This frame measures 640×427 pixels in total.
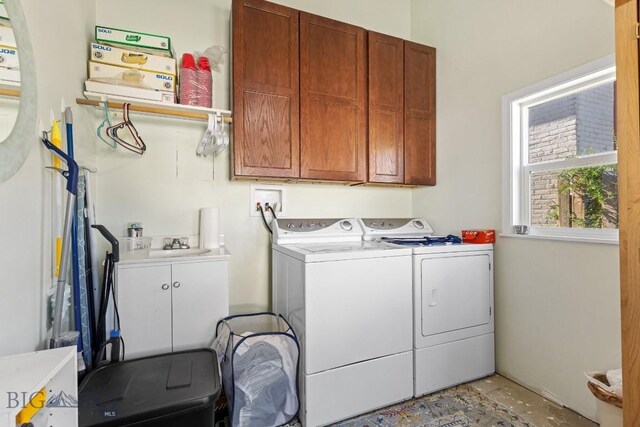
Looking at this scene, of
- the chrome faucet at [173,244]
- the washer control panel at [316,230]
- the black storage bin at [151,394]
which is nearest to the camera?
the black storage bin at [151,394]

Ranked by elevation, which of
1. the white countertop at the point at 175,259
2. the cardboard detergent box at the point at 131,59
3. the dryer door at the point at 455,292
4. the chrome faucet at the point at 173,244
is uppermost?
the cardboard detergent box at the point at 131,59

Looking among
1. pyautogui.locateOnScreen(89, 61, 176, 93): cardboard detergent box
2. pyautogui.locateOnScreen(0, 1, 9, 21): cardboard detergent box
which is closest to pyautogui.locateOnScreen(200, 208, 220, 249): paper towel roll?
pyautogui.locateOnScreen(89, 61, 176, 93): cardboard detergent box

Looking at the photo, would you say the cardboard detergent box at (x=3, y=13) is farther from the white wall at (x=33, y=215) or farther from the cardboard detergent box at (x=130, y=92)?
the cardboard detergent box at (x=130, y=92)

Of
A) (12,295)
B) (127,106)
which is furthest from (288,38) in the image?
(12,295)

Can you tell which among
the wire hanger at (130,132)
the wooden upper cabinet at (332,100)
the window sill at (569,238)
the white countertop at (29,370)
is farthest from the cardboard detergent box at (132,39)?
the window sill at (569,238)

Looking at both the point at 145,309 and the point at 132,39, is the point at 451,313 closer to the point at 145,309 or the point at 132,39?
the point at 145,309

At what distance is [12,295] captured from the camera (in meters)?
0.96

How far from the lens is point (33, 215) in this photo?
43.7 inches

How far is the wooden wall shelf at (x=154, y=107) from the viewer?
1.73 m

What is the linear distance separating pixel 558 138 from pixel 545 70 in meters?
0.44

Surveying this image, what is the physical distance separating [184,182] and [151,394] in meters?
1.45

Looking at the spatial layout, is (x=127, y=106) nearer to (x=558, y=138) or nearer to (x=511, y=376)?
(x=558, y=138)

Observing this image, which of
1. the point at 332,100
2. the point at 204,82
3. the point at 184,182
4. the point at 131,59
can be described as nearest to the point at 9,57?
the point at 131,59

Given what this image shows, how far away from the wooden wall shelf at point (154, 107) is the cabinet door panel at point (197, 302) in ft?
3.31
